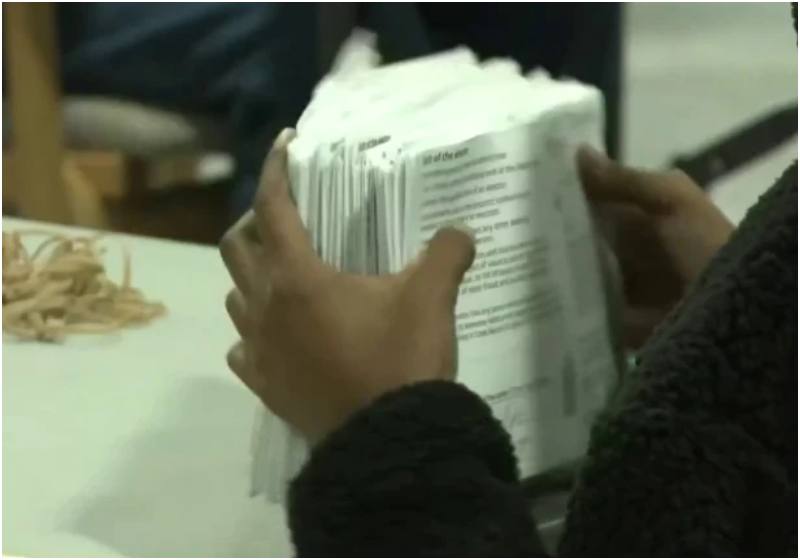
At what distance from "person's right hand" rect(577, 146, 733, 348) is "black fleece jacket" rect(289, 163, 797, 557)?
158 millimetres

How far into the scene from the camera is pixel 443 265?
1.42 feet

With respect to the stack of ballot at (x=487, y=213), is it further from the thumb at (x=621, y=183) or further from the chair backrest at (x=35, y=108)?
the chair backrest at (x=35, y=108)

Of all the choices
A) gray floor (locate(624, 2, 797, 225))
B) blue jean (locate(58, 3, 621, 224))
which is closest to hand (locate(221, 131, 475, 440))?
blue jean (locate(58, 3, 621, 224))

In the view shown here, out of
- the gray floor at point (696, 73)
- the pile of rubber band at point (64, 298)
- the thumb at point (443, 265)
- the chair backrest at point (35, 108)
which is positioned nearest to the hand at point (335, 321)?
the thumb at point (443, 265)

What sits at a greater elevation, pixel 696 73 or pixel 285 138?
pixel 285 138

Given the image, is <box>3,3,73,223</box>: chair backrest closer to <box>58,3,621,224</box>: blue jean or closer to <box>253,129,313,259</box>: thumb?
<box>58,3,621,224</box>: blue jean

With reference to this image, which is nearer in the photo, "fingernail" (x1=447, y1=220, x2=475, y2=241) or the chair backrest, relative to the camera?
"fingernail" (x1=447, y1=220, x2=475, y2=241)

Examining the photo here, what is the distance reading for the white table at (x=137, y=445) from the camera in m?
0.50

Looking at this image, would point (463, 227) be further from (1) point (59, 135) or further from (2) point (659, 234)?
(1) point (59, 135)

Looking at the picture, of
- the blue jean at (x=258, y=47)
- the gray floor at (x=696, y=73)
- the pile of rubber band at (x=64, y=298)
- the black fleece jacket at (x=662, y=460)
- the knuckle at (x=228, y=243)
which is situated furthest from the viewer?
the gray floor at (x=696, y=73)

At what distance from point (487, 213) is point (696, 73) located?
1.58 metres

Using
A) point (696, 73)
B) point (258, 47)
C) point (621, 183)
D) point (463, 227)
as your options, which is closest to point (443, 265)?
point (463, 227)

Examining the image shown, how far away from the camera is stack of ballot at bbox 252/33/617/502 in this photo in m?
0.44

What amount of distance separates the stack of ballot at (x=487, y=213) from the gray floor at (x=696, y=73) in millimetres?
1326
